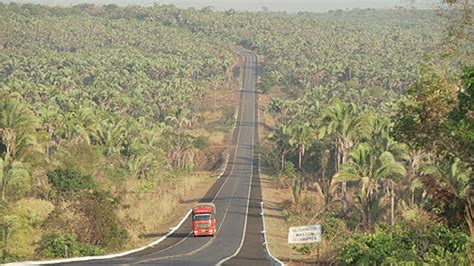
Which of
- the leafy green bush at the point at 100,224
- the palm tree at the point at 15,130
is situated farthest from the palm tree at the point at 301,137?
the leafy green bush at the point at 100,224

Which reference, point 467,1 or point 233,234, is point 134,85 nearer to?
point 233,234

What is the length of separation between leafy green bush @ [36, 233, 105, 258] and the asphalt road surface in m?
2.92

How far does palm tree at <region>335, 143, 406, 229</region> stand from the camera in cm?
5372

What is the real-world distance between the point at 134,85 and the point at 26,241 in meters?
115

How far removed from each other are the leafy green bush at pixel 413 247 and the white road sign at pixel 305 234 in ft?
3.66

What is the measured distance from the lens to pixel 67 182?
206 feet

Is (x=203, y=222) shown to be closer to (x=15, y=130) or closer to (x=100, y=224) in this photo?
(x=100, y=224)

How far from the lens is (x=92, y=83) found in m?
167

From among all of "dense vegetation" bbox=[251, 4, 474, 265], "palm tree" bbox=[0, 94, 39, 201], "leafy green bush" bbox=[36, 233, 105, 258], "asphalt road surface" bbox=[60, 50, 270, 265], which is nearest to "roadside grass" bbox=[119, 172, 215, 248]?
"asphalt road surface" bbox=[60, 50, 270, 265]

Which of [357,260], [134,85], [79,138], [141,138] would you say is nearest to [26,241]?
[357,260]

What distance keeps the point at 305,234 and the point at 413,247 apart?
4.17m

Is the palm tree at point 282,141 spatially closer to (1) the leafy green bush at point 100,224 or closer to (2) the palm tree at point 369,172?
(2) the palm tree at point 369,172

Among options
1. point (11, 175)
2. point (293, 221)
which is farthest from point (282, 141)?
point (11, 175)

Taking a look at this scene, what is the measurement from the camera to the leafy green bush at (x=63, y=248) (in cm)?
4181
